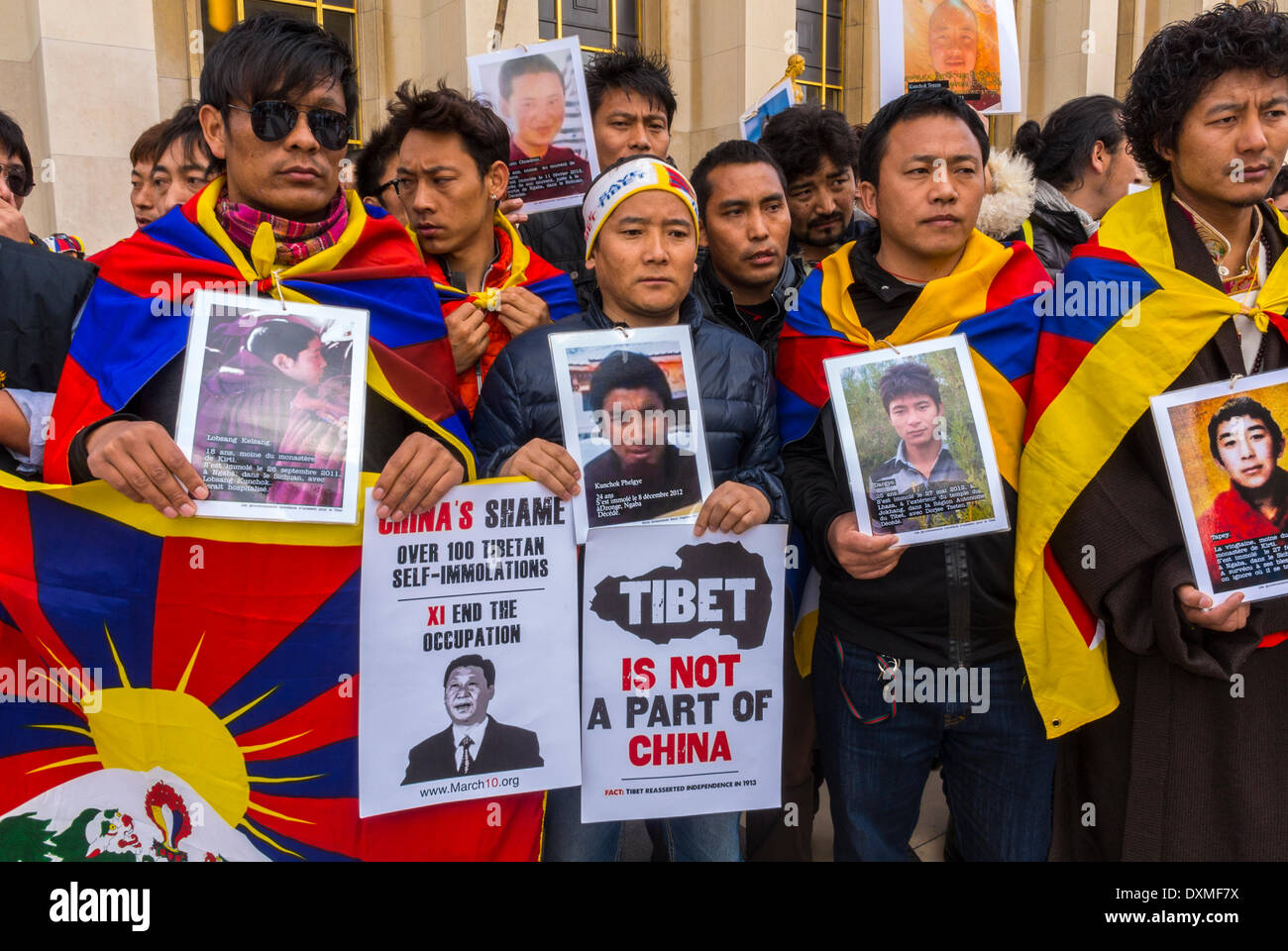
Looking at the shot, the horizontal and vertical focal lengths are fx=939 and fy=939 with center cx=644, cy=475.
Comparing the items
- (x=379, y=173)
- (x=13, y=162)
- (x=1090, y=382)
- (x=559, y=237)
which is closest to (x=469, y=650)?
(x=1090, y=382)

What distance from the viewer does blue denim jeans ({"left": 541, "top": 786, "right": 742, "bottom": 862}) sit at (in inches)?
102

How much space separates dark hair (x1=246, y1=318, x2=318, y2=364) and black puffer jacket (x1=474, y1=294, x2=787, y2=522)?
52 centimetres

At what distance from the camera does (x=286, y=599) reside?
2371 millimetres

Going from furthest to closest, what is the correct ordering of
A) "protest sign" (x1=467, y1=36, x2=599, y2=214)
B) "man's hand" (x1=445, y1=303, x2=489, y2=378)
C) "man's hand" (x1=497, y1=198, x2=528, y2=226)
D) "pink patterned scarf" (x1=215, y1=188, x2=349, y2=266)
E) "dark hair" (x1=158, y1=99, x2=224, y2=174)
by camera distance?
"protest sign" (x1=467, y1=36, x2=599, y2=214), "man's hand" (x1=497, y1=198, x2=528, y2=226), "dark hair" (x1=158, y1=99, x2=224, y2=174), "man's hand" (x1=445, y1=303, x2=489, y2=378), "pink patterned scarf" (x1=215, y1=188, x2=349, y2=266)

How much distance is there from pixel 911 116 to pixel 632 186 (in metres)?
0.80

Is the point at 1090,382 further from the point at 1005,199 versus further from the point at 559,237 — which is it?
the point at 559,237

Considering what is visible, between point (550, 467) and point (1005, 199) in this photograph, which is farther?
point (1005, 199)

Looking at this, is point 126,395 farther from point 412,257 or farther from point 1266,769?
point 1266,769

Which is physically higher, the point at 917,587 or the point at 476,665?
the point at 917,587

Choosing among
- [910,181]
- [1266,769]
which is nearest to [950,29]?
[910,181]

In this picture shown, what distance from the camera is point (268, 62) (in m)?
2.43

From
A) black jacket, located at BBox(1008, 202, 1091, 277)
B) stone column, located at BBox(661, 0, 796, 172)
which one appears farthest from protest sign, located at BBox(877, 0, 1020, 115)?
stone column, located at BBox(661, 0, 796, 172)

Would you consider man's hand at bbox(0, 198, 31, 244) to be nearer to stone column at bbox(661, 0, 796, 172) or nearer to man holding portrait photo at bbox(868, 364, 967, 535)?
man holding portrait photo at bbox(868, 364, 967, 535)

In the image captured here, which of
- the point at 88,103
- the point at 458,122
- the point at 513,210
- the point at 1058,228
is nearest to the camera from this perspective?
the point at 458,122
